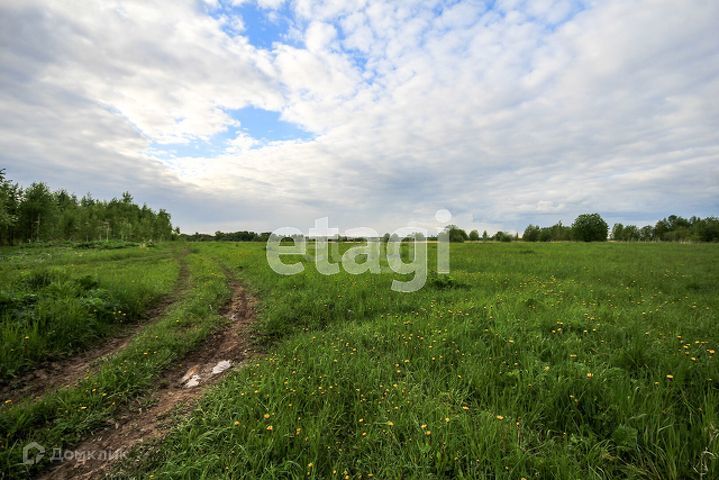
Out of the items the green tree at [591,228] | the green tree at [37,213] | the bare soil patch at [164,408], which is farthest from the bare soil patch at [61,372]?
the green tree at [591,228]

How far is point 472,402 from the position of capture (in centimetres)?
357

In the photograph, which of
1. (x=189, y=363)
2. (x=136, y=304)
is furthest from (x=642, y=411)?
(x=136, y=304)

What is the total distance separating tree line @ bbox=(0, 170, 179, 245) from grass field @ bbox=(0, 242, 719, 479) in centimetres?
3952

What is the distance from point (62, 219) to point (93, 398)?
64.6 metres

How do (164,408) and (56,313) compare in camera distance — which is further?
(56,313)

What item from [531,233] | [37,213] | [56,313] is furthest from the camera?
[531,233]

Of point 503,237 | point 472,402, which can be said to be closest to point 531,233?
point 503,237

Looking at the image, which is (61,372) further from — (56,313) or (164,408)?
(164,408)

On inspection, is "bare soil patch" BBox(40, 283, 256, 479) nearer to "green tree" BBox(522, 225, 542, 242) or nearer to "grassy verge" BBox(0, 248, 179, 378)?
"grassy verge" BBox(0, 248, 179, 378)

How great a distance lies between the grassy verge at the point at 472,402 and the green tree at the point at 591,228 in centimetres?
7692

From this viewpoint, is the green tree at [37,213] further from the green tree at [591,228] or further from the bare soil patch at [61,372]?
the green tree at [591,228]

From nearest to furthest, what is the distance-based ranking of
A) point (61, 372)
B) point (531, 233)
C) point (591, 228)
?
point (61, 372) → point (591, 228) → point (531, 233)

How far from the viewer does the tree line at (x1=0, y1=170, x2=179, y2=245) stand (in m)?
40.0

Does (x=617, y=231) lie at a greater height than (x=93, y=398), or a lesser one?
greater
